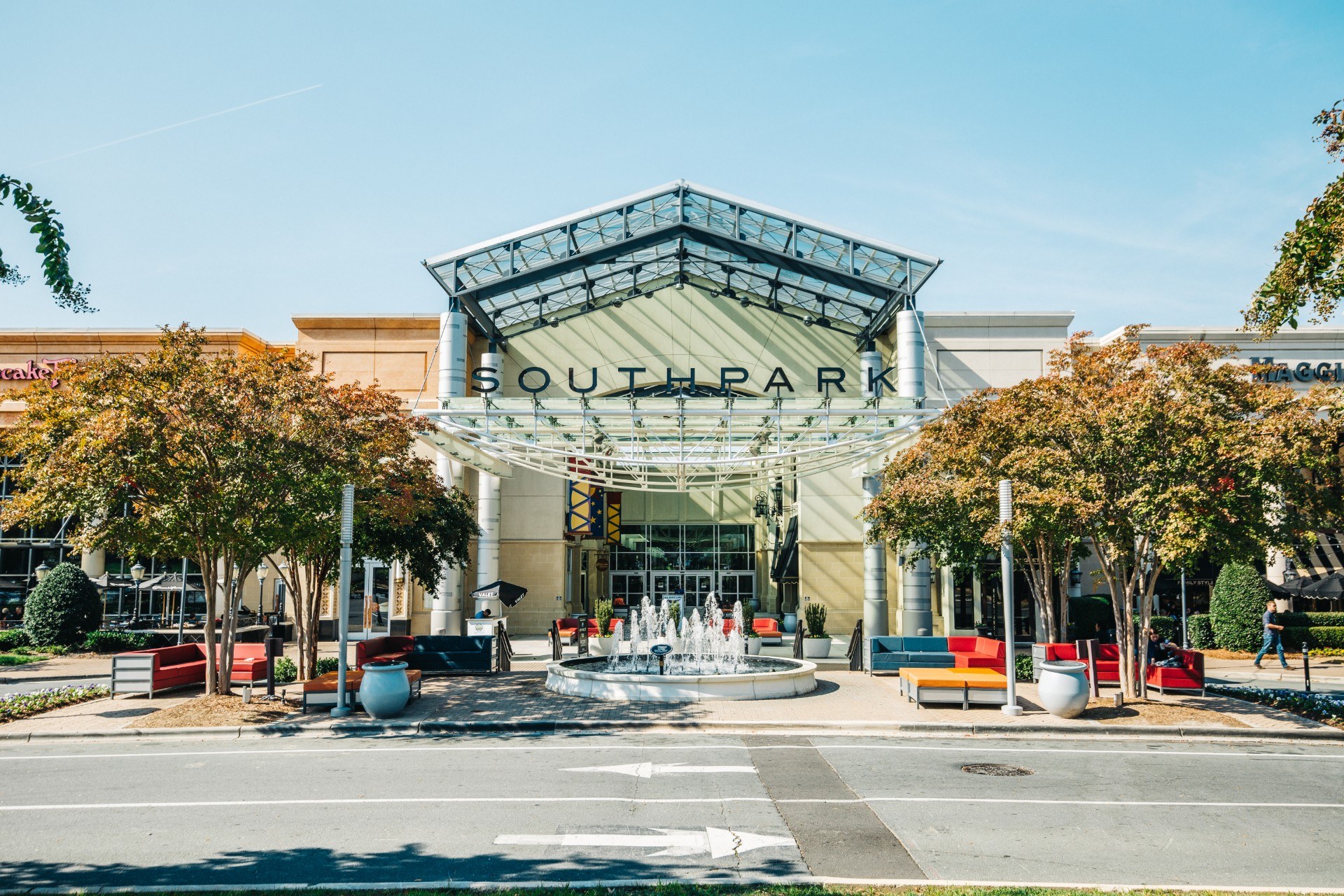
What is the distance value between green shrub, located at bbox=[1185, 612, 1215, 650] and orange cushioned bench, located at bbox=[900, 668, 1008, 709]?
15477mm

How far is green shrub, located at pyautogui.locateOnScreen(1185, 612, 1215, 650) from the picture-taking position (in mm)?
28859

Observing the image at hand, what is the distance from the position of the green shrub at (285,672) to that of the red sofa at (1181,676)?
17.6m

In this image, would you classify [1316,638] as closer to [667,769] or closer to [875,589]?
[875,589]

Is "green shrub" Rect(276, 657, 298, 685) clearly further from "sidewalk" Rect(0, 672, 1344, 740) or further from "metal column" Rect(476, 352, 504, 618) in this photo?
"metal column" Rect(476, 352, 504, 618)

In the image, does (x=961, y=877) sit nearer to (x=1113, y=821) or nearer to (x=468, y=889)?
(x=1113, y=821)

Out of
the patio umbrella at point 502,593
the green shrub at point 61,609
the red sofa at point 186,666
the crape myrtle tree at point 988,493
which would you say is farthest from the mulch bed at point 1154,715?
the green shrub at point 61,609

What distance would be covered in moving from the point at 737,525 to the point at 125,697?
30.3m

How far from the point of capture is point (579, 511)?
3759 centimetres

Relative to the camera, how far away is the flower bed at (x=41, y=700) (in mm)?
16375

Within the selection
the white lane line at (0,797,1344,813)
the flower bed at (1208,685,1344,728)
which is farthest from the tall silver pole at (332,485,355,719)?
the flower bed at (1208,685,1344,728)

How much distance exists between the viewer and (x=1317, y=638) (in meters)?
28.2

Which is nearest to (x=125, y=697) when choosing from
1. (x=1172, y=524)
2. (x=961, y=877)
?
(x=961, y=877)

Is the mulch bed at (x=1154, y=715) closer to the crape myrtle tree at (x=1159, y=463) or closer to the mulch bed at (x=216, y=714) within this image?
the crape myrtle tree at (x=1159, y=463)

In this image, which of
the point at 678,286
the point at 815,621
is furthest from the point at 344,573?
the point at 678,286
